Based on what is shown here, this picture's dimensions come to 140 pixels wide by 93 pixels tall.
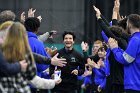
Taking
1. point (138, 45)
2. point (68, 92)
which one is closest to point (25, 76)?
point (138, 45)

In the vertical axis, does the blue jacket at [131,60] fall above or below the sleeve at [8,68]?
below

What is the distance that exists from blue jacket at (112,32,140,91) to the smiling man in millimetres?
2296

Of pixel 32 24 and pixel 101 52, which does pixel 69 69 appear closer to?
pixel 101 52

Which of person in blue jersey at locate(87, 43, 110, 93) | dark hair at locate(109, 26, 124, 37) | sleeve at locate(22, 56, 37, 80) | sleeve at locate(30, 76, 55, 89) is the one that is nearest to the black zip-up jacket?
person in blue jersey at locate(87, 43, 110, 93)

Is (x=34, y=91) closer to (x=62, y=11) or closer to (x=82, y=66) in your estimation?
(x=82, y=66)

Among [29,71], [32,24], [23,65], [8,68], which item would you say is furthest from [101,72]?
[8,68]

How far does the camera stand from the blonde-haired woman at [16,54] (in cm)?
591

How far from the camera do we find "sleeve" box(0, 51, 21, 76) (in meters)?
5.78

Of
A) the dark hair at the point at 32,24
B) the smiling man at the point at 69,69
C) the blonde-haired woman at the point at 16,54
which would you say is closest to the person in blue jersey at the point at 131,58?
the dark hair at the point at 32,24

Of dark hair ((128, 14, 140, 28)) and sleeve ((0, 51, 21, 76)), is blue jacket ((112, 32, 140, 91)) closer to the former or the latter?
dark hair ((128, 14, 140, 28))

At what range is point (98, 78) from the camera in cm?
1230

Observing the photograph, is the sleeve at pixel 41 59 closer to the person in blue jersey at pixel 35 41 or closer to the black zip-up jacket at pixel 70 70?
the person in blue jersey at pixel 35 41

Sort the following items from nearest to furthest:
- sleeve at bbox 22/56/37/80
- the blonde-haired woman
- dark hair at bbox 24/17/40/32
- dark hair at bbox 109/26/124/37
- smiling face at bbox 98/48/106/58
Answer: the blonde-haired woman, sleeve at bbox 22/56/37/80, dark hair at bbox 24/17/40/32, dark hair at bbox 109/26/124/37, smiling face at bbox 98/48/106/58

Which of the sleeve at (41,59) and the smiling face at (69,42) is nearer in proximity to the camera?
the sleeve at (41,59)
